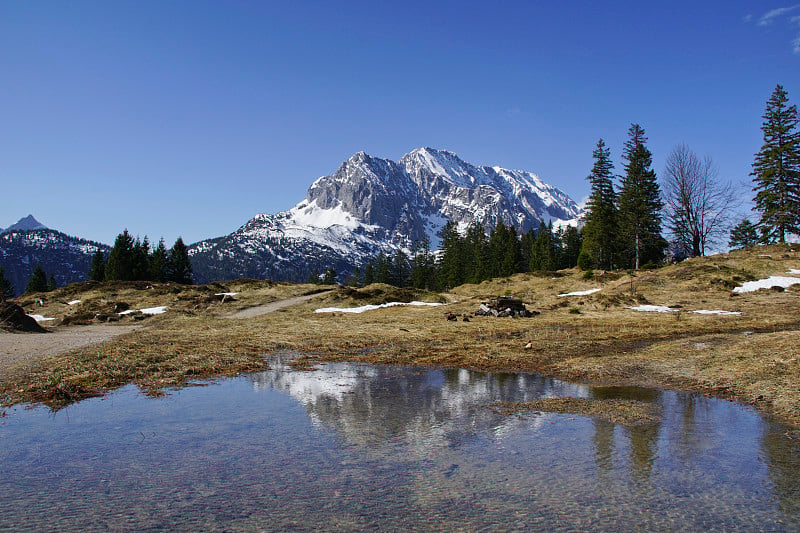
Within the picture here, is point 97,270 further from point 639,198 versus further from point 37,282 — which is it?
point 639,198

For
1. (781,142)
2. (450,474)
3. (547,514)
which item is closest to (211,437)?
(450,474)

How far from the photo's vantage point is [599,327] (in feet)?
75.9

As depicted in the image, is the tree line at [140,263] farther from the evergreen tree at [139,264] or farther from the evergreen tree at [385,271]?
the evergreen tree at [385,271]

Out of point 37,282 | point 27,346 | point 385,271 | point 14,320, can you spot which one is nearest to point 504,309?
point 27,346

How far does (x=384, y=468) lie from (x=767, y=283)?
40.6 metres

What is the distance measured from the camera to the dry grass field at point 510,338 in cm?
1139

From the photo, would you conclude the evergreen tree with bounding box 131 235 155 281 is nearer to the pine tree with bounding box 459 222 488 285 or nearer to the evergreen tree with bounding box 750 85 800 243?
the pine tree with bounding box 459 222 488 285

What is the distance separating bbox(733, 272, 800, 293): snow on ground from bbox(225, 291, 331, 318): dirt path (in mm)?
35862

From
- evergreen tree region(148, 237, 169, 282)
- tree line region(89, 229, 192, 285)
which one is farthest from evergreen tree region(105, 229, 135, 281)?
evergreen tree region(148, 237, 169, 282)

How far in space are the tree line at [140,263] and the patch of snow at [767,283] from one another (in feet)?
266

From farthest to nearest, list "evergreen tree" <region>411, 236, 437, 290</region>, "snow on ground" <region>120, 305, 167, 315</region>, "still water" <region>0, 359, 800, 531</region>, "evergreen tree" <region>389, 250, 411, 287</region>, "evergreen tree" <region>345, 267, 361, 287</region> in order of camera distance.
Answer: "evergreen tree" <region>345, 267, 361, 287</region>, "evergreen tree" <region>389, 250, 411, 287</region>, "evergreen tree" <region>411, 236, 437, 290</region>, "snow on ground" <region>120, 305, 167, 315</region>, "still water" <region>0, 359, 800, 531</region>

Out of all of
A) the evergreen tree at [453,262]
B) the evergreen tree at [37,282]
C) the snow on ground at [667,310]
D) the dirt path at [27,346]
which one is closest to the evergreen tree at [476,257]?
the evergreen tree at [453,262]

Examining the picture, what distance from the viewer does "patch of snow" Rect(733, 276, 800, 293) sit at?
34.1 metres

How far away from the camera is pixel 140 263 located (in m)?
79.9
